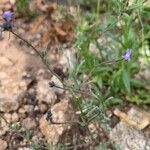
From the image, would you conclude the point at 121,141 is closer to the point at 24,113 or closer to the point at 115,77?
the point at 115,77

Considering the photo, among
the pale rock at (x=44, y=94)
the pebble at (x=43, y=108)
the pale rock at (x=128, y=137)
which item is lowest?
the pale rock at (x=128, y=137)

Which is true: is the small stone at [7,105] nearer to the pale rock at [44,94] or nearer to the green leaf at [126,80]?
the pale rock at [44,94]

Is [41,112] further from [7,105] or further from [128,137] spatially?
[128,137]

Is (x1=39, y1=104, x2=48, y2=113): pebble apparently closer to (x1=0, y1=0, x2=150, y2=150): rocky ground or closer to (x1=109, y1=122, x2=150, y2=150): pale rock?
(x1=0, y1=0, x2=150, y2=150): rocky ground

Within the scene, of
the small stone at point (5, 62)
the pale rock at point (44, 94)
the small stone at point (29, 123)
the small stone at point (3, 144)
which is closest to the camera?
the small stone at point (3, 144)

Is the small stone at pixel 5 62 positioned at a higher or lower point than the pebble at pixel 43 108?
higher

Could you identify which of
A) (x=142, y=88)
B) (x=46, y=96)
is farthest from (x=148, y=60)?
(x=46, y=96)

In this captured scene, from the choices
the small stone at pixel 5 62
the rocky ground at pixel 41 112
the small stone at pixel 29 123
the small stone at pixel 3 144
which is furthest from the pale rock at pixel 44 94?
the small stone at pixel 3 144

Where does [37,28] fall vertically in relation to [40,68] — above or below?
above
